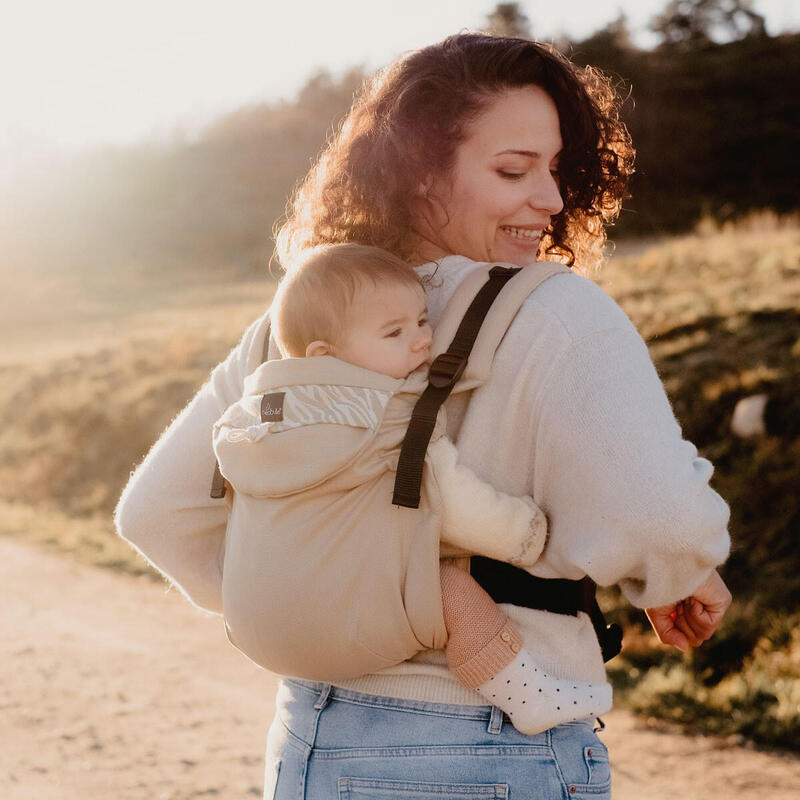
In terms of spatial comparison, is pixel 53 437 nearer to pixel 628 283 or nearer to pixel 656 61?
pixel 628 283

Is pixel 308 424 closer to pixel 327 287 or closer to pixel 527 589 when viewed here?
pixel 327 287

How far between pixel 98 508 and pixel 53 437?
2444 millimetres

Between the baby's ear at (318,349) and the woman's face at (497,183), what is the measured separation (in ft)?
1.10

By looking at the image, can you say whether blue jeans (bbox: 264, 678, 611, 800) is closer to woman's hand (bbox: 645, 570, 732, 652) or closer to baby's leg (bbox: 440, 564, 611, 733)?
baby's leg (bbox: 440, 564, 611, 733)

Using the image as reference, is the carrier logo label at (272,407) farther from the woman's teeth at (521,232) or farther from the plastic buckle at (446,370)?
the woman's teeth at (521,232)

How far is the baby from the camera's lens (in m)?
1.55

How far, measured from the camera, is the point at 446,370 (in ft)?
5.12

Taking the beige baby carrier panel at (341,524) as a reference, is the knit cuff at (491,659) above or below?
below

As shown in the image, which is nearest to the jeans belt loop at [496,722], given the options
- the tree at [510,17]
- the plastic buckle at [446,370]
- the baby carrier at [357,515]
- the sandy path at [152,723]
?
the baby carrier at [357,515]

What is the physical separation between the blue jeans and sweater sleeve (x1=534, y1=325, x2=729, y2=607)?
0.28 meters

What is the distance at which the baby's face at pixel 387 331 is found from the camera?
1.66m

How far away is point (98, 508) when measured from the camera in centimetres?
1045

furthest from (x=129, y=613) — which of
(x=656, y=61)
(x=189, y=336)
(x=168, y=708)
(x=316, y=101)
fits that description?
(x=316, y=101)

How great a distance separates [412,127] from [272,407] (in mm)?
651
